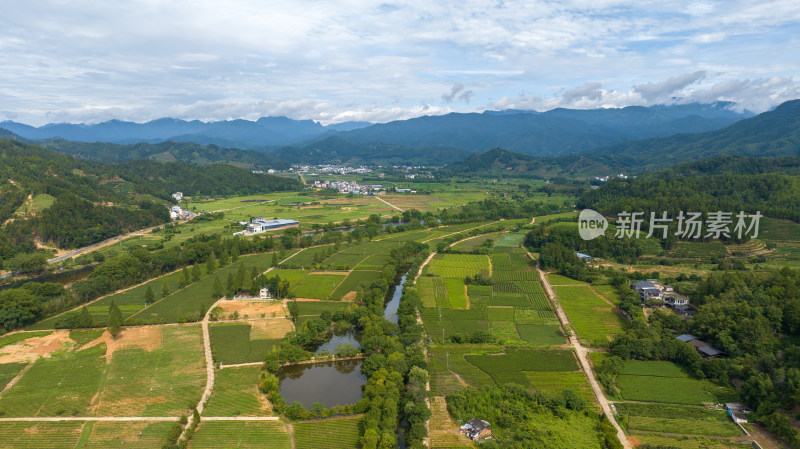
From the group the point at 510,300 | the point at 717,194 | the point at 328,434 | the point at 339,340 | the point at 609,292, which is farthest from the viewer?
the point at 717,194

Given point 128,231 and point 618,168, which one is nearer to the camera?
point 128,231

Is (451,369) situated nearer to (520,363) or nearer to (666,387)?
(520,363)

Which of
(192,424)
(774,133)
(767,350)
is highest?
(774,133)

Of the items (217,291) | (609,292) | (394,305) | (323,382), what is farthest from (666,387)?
(217,291)

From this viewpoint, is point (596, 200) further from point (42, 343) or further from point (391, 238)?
point (42, 343)

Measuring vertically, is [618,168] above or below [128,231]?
above

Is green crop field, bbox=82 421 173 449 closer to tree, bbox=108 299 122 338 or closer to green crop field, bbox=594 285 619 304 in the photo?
tree, bbox=108 299 122 338

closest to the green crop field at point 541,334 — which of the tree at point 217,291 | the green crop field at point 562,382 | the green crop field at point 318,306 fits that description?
the green crop field at point 562,382

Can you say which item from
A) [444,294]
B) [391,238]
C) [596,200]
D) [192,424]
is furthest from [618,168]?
[192,424]
